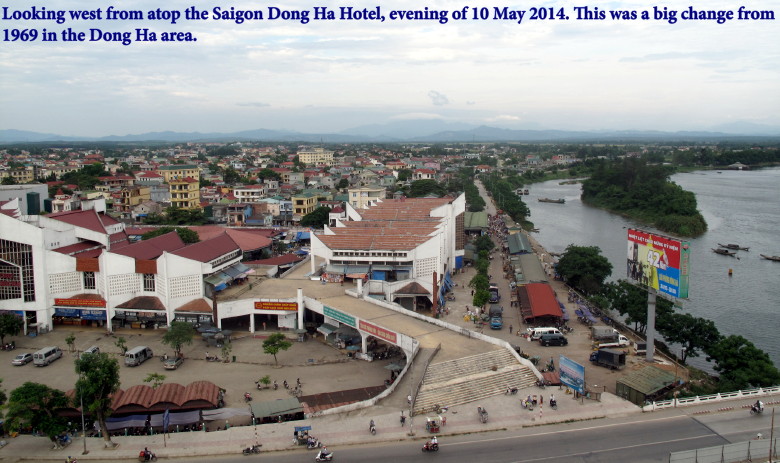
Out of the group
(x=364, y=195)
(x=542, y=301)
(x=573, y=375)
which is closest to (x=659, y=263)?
(x=573, y=375)

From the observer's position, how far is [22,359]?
23094 mm

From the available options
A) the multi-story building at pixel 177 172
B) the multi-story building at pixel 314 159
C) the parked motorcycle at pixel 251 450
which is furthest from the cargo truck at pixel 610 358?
the multi-story building at pixel 314 159

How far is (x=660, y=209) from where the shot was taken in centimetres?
6372

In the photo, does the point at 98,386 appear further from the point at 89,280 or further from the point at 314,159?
the point at 314,159

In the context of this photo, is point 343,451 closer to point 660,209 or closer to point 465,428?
point 465,428

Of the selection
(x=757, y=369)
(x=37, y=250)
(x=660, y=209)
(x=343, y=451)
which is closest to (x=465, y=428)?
(x=343, y=451)

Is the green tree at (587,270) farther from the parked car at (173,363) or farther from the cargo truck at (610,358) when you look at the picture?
the parked car at (173,363)

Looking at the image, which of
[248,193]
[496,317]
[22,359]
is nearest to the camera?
[22,359]

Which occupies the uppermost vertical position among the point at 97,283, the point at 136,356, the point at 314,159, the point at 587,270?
the point at 314,159

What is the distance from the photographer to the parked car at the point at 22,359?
2302cm

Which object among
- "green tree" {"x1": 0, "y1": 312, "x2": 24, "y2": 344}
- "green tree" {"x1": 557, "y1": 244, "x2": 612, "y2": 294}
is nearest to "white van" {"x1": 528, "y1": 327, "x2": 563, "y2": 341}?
"green tree" {"x1": 557, "y1": 244, "x2": 612, "y2": 294}

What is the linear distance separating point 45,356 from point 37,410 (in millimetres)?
8106

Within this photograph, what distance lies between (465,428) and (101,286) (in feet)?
62.6

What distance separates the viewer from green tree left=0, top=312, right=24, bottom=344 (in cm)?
2486
